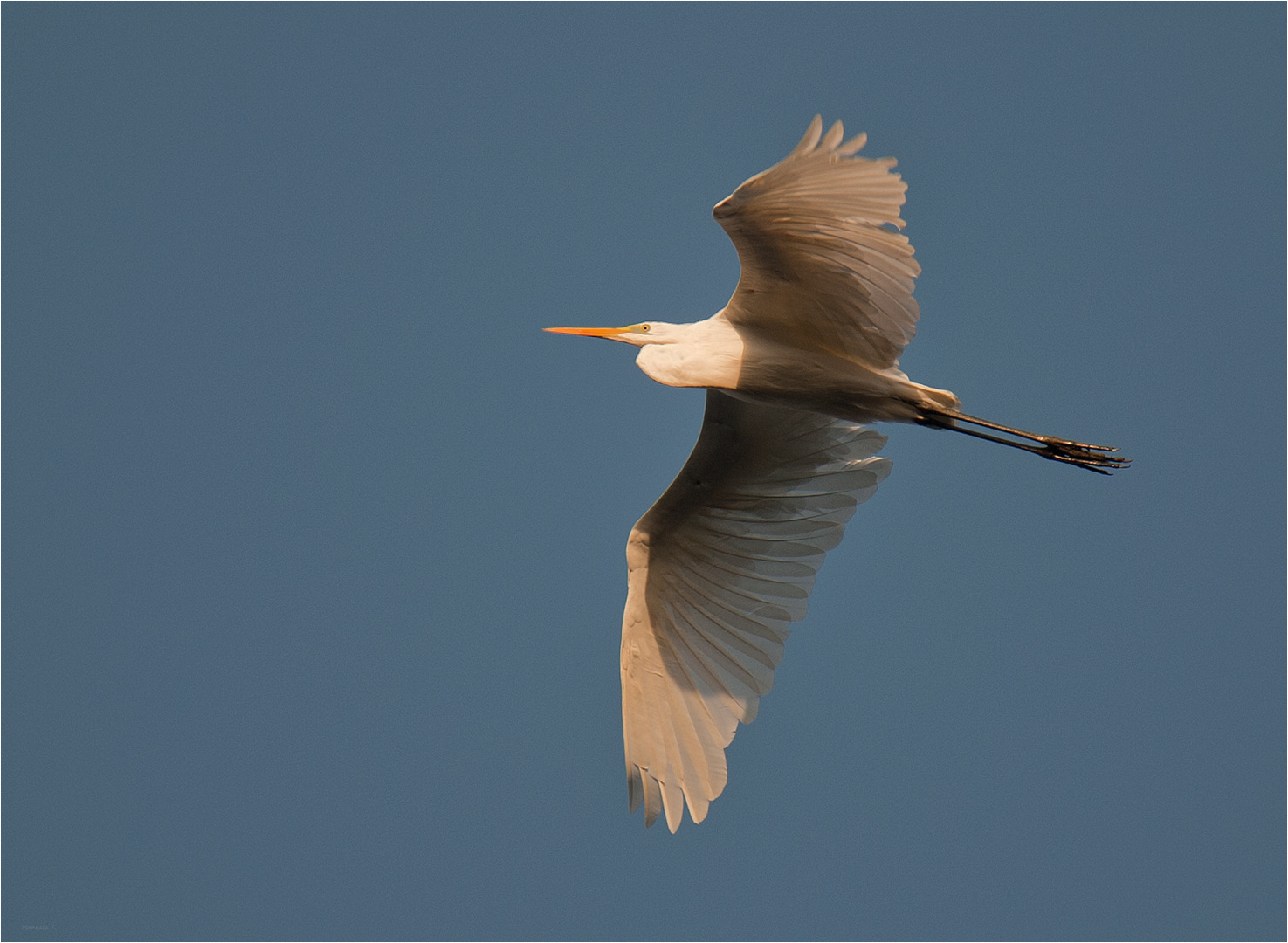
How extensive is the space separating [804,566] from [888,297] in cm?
219

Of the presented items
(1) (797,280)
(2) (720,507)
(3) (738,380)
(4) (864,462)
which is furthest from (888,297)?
(2) (720,507)

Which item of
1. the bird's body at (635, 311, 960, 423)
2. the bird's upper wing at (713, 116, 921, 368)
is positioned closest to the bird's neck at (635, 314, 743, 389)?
the bird's body at (635, 311, 960, 423)

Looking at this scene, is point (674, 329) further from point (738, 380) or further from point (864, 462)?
point (864, 462)

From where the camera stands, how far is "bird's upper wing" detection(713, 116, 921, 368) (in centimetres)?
609

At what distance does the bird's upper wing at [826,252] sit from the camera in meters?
6.09

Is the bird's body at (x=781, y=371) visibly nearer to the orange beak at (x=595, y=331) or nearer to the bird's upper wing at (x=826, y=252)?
the bird's upper wing at (x=826, y=252)

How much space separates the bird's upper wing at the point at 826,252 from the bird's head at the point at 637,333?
0.48 meters

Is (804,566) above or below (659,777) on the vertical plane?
above

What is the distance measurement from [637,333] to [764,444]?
1.13 metres

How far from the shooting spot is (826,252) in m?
6.61

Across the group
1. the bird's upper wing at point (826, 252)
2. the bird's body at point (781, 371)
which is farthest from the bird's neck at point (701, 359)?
the bird's upper wing at point (826, 252)

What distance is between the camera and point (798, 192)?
20.4 ft

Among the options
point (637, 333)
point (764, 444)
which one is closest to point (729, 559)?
point (764, 444)

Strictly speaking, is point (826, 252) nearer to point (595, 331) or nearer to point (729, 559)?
point (595, 331)
